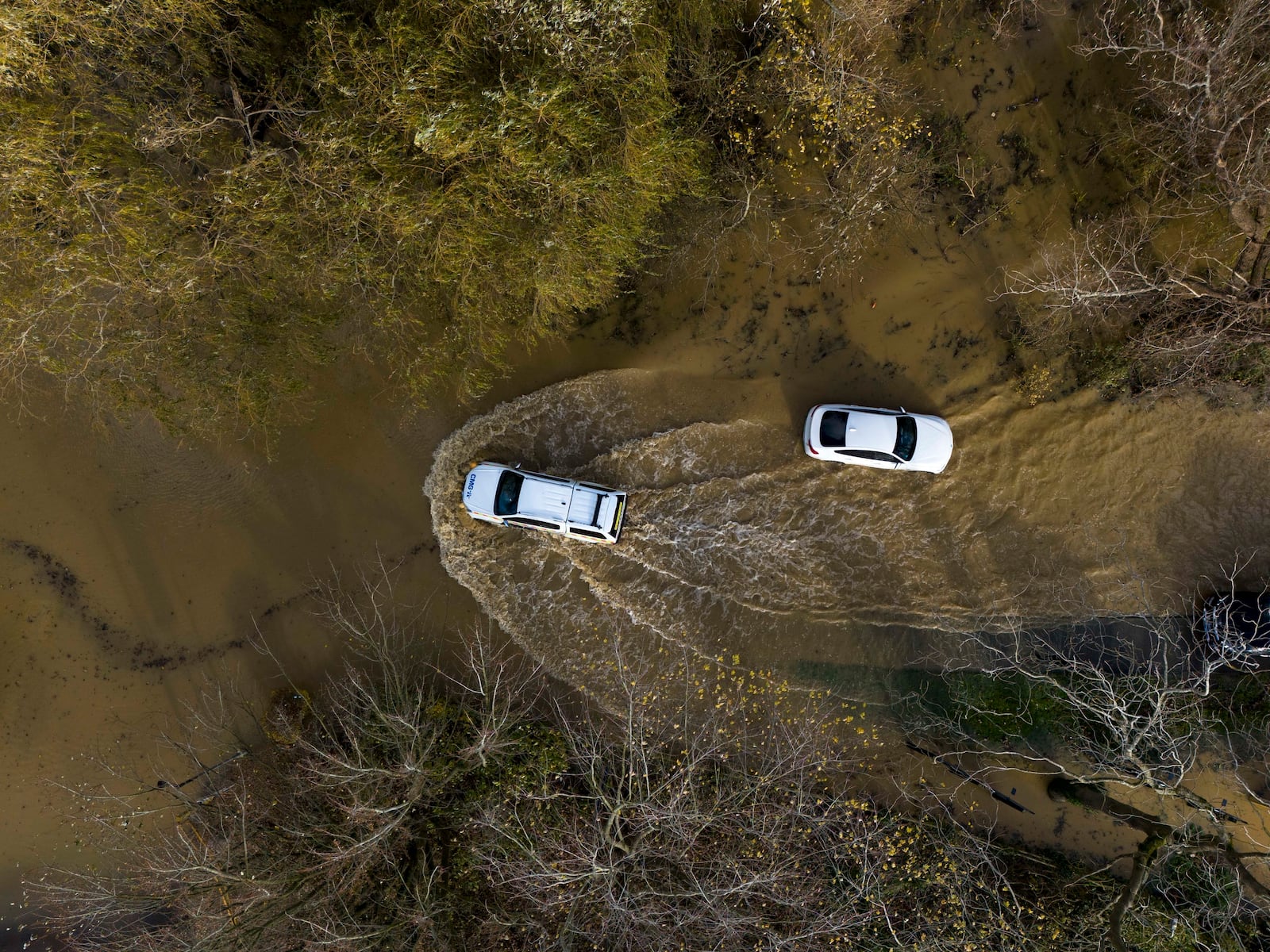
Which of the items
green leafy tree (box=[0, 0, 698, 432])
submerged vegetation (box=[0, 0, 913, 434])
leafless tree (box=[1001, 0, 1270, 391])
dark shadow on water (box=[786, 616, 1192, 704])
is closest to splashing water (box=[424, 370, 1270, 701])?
dark shadow on water (box=[786, 616, 1192, 704])

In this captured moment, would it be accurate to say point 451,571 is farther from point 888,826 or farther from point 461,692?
point 888,826

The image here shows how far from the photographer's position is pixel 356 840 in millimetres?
9906

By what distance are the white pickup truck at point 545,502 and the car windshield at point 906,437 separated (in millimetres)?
4895

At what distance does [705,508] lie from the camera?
38.7 ft

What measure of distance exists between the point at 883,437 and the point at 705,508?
11.1ft

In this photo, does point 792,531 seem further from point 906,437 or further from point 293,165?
point 293,165

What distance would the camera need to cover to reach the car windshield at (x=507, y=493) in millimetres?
11172

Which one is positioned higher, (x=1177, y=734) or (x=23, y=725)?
(x=23, y=725)

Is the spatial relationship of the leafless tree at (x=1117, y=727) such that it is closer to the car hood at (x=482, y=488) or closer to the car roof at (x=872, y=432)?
the car roof at (x=872, y=432)

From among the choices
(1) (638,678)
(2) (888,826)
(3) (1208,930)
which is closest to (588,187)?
(1) (638,678)

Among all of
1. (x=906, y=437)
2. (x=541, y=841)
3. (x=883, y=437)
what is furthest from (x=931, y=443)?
(x=541, y=841)

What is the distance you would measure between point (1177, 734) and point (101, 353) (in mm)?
18814

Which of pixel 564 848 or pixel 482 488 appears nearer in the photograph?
pixel 564 848

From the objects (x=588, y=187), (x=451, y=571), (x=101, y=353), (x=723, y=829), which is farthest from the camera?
(x=451, y=571)
